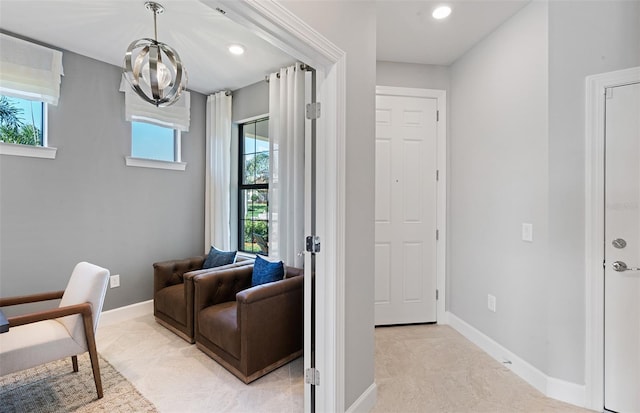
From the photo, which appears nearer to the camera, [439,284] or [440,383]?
[440,383]

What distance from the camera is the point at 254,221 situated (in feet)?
12.0

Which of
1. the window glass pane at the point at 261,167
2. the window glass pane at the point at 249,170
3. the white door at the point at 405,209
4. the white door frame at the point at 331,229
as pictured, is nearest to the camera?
the white door frame at the point at 331,229

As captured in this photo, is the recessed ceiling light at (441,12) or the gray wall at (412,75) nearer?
the recessed ceiling light at (441,12)

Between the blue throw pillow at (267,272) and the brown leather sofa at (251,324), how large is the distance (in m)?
0.11

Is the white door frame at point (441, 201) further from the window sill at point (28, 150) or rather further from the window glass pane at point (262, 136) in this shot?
the window sill at point (28, 150)

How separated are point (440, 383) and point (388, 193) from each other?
1.64m

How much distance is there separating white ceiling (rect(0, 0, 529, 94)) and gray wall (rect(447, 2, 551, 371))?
0.27 meters

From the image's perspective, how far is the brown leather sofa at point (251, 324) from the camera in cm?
206

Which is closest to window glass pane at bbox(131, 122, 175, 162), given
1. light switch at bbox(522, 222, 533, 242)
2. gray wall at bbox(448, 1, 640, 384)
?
gray wall at bbox(448, 1, 640, 384)

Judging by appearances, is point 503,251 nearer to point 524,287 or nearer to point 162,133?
point 524,287

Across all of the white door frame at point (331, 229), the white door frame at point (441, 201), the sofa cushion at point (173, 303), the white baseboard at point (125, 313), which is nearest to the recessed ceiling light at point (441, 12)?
the white door frame at point (441, 201)

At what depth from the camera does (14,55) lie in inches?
96.0

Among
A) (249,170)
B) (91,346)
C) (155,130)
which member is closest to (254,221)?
(249,170)

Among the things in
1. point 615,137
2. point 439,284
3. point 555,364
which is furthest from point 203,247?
point 615,137
